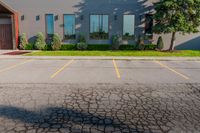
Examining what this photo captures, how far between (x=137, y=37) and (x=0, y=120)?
1843 centimetres

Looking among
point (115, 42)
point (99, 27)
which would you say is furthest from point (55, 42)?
point (115, 42)

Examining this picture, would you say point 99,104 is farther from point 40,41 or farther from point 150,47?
point 40,41

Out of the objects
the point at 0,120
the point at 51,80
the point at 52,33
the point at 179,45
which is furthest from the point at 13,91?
the point at 179,45

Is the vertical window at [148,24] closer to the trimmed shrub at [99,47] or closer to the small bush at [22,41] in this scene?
the trimmed shrub at [99,47]

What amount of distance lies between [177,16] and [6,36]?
16.9 m

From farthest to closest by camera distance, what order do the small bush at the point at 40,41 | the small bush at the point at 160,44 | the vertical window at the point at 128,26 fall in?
the vertical window at the point at 128,26, the small bush at the point at 40,41, the small bush at the point at 160,44

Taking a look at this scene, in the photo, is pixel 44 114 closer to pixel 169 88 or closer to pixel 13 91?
pixel 13 91

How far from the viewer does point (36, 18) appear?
22094 millimetres

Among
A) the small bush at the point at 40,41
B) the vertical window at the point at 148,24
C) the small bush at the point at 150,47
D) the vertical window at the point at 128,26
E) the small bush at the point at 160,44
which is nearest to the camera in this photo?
the small bush at the point at 160,44

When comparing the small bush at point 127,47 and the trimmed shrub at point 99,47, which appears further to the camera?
the trimmed shrub at point 99,47

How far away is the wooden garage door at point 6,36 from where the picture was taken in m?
21.9

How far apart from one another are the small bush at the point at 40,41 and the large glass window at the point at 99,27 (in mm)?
5013

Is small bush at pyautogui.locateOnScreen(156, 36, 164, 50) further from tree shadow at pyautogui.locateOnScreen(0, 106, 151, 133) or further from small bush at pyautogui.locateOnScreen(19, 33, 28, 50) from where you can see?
tree shadow at pyautogui.locateOnScreen(0, 106, 151, 133)

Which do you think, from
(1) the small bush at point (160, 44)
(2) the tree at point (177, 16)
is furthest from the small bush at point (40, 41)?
(1) the small bush at point (160, 44)
